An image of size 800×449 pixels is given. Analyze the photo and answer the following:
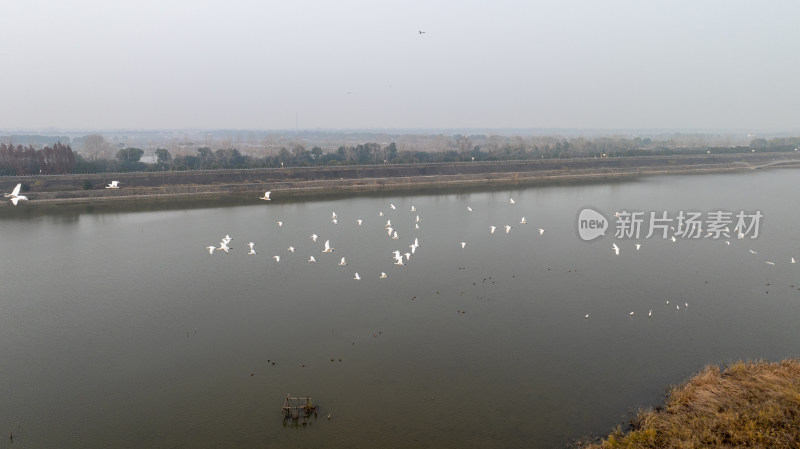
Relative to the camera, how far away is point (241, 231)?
1984 cm

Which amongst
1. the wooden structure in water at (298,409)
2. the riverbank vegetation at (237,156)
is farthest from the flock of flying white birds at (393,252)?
the riverbank vegetation at (237,156)

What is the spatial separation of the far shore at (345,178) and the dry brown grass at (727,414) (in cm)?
2501

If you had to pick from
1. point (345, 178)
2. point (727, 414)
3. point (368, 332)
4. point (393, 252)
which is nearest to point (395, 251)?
point (393, 252)

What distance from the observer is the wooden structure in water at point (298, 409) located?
782cm

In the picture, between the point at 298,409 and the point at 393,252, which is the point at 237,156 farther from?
the point at 298,409

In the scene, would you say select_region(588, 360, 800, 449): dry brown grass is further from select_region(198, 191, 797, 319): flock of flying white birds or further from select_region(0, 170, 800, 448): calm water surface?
select_region(198, 191, 797, 319): flock of flying white birds

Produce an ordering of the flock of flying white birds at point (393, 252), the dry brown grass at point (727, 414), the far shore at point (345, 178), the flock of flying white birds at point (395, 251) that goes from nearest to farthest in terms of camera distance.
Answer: the dry brown grass at point (727, 414) < the flock of flying white birds at point (395, 251) < the flock of flying white birds at point (393, 252) < the far shore at point (345, 178)

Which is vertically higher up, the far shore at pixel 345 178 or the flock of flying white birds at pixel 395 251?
the far shore at pixel 345 178

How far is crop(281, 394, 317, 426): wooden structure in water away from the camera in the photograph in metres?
7.82

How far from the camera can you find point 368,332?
1070 cm

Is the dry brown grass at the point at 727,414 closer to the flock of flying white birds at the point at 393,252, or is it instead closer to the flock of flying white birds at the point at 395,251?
the flock of flying white birds at the point at 395,251

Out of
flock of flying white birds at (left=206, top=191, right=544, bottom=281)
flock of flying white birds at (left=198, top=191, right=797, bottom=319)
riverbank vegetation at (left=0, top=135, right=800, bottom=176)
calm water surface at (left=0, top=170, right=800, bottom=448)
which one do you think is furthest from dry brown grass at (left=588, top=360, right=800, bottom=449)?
riverbank vegetation at (left=0, top=135, right=800, bottom=176)

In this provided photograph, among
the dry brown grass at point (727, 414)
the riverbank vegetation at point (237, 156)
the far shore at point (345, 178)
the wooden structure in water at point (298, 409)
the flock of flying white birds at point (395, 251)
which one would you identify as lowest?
the wooden structure in water at point (298, 409)

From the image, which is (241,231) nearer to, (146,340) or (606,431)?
(146,340)
